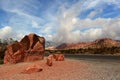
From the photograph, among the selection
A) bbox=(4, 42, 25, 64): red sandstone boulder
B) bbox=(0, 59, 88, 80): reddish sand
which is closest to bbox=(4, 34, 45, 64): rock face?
bbox=(4, 42, 25, 64): red sandstone boulder

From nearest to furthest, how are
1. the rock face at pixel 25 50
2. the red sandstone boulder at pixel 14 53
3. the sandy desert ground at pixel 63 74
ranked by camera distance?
1. the sandy desert ground at pixel 63 74
2. the red sandstone boulder at pixel 14 53
3. the rock face at pixel 25 50

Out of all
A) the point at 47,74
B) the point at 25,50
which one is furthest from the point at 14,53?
the point at 47,74

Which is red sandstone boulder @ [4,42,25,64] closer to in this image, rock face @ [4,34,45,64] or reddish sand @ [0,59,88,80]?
rock face @ [4,34,45,64]

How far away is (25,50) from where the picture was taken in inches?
1489

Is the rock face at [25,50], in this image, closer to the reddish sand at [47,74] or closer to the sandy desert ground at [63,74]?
the sandy desert ground at [63,74]

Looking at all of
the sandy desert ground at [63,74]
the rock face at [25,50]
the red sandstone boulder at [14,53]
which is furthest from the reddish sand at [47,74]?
the rock face at [25,50]

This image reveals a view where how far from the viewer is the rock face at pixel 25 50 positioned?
3584 cm

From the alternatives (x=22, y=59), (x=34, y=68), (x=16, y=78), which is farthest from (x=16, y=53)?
(x=16, y=78)

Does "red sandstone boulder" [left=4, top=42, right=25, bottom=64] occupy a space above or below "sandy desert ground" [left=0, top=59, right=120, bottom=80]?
above

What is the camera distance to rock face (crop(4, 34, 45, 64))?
3584cm

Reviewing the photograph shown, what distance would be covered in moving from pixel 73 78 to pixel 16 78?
531 centimetres

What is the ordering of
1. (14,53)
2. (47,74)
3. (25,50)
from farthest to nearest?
(25,50), (14,53), (47,74)

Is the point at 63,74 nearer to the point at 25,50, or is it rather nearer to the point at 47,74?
the point at 47,74

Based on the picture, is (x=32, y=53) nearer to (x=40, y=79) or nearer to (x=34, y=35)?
(x=34, y=35)
